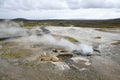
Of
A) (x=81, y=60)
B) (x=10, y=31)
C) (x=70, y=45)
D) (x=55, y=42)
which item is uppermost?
(x=81, y=60)

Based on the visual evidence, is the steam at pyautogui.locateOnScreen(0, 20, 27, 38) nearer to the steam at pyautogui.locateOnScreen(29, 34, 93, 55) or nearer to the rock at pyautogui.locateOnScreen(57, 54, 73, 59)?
the steam at pyautogui.locateOnScreen(29, 34, 93, 55)

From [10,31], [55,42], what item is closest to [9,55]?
[55,42]

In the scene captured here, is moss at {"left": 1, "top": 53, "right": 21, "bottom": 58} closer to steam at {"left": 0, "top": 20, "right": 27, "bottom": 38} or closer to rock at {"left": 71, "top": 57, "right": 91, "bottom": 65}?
rock at {"left": 71, "top": 57, "right": 91, "bottom": 65}

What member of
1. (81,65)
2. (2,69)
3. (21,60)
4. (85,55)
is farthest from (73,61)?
(2,69)

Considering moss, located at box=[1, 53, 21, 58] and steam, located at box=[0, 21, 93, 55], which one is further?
steam, located at box=[0, 21, 93, 55]

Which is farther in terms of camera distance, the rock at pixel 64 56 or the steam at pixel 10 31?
the steam at pixel 10 31

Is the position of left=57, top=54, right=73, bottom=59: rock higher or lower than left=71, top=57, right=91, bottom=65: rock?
lower

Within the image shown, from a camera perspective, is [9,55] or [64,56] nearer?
[64,56]

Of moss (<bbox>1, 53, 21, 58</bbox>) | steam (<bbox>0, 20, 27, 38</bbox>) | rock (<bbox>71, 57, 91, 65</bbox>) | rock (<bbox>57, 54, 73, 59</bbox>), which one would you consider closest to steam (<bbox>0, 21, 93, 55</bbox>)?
steam (<bbox>0, 20, 27, 38</bbox>)

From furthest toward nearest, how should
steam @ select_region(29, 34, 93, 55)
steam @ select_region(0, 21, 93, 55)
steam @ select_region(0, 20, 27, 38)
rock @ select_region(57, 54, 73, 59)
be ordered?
steam @ select_region(0, 20, 27, 38)
steam @ select_region(0, 21, 93, 55)
steam @ select_region(29, 34, 93, 55)
rock @ select_region(57, 54, 73, 59)

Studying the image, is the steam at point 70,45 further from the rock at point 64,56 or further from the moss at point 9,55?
the moss at point 9,55

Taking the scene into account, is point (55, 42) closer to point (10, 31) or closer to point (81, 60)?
point (81, 60)

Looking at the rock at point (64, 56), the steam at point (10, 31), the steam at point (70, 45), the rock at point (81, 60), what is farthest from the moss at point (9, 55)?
the steam at point (10, 31)

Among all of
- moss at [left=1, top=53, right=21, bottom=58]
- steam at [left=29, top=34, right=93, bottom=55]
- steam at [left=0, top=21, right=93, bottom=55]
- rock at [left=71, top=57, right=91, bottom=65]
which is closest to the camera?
rock at [left=71, top=57, right=91, bottom=65]
